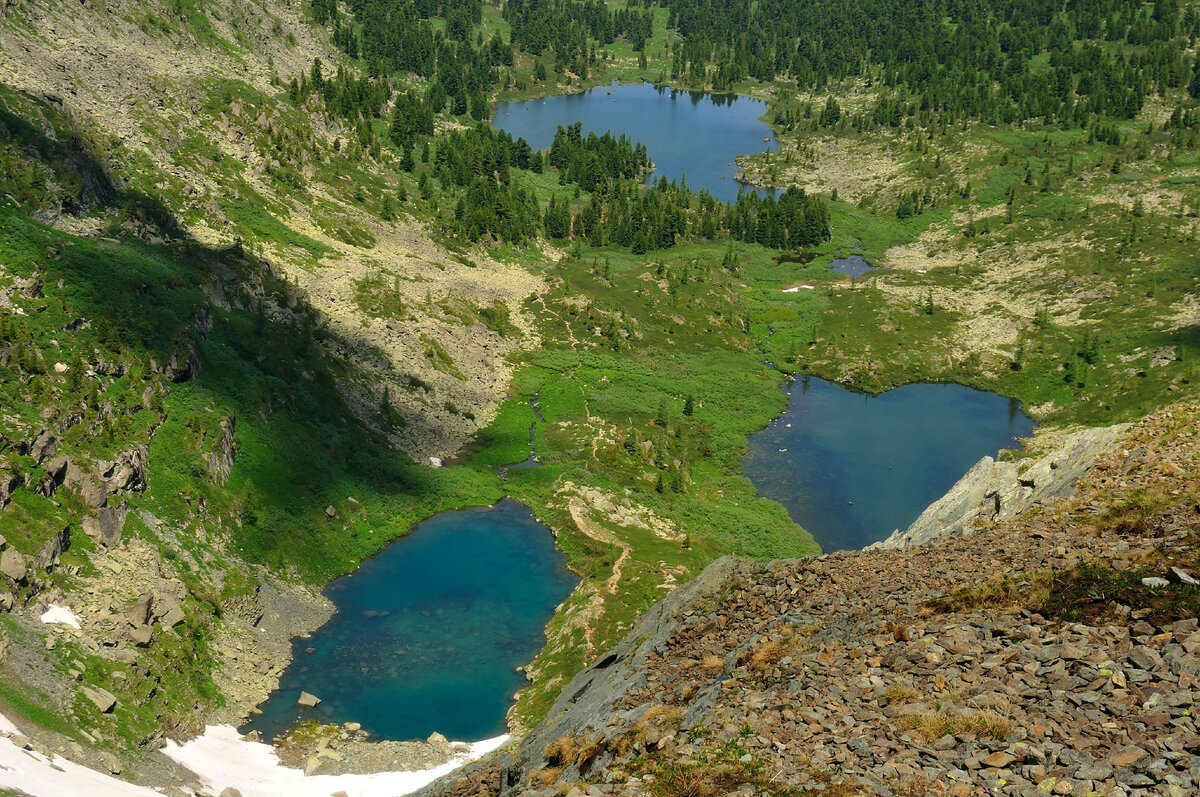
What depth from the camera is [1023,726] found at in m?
24.3

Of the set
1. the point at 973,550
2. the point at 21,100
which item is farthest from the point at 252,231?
the point at 973,550

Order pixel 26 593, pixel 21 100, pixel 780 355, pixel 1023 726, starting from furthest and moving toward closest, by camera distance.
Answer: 1. pixel 780 355
2. pixel 21 100
3. pixel 26 593
4. pixel 1023 726

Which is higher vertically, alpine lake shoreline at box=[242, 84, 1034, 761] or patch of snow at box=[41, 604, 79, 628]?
alpine lake shoreline at box=[242, 84, 1034, 761]

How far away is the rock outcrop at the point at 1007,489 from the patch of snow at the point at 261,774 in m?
30.2

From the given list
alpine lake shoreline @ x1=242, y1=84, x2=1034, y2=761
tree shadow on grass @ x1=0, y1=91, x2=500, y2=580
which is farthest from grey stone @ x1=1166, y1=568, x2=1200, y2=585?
tree shadow on grass @ x1=0, y1=91, x2=500, y2=580

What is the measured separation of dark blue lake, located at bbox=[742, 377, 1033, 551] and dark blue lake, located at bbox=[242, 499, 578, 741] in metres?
29.6

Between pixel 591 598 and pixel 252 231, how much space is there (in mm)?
67964

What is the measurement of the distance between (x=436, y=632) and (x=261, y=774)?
21874 millimetres

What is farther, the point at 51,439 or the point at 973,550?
the point at 51,439

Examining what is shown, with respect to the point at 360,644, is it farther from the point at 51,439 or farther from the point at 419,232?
the point at 419,232

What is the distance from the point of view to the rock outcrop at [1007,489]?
44.0 m

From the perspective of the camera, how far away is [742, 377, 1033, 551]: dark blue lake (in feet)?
335

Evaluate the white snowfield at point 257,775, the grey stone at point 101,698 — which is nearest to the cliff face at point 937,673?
the white snowfield at point 257,775

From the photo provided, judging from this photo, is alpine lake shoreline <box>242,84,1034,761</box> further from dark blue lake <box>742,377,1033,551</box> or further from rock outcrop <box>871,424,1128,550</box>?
rock outcrop <box>871,424,1128,550</box>
